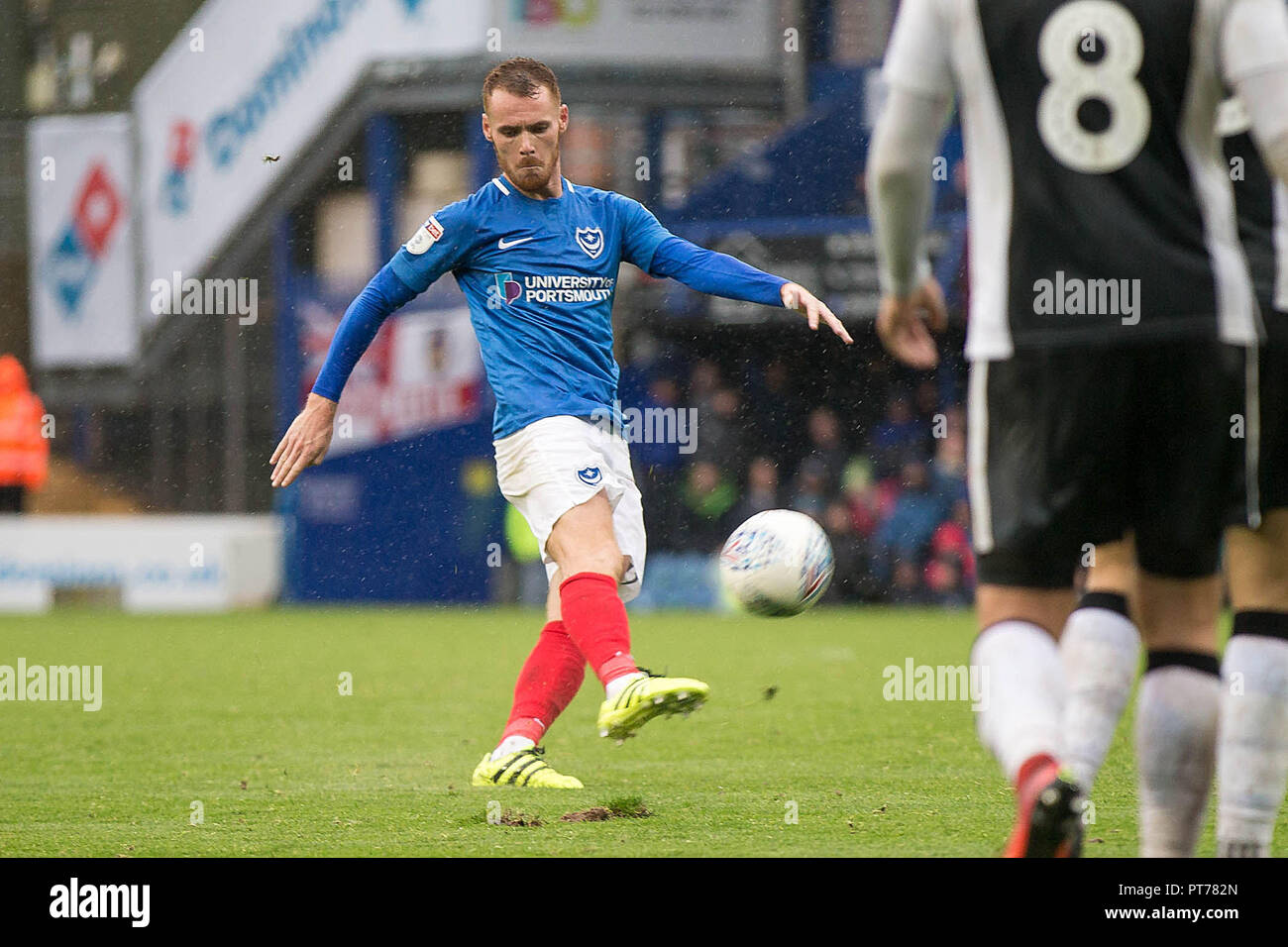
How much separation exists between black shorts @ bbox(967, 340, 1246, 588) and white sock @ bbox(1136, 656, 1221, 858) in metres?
0.39

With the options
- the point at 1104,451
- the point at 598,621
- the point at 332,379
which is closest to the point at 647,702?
the point at 598,621

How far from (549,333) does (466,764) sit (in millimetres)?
1835

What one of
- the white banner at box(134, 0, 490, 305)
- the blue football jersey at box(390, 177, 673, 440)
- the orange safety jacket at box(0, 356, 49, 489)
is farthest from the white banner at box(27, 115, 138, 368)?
the blue football jersey at box(390, 177, 673, 440)

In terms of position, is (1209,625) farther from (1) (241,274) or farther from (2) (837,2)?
(1) (241,274)

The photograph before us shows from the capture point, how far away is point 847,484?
54.2ft

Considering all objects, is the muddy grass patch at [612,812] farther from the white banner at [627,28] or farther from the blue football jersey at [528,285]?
the white banner at [627,28]

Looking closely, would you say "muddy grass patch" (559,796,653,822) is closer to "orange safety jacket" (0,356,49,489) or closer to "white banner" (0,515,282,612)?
"white banner" (0,515,282,612)

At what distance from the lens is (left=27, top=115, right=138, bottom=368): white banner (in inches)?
831

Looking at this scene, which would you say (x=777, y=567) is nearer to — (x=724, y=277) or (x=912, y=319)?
(x=724, y=277)

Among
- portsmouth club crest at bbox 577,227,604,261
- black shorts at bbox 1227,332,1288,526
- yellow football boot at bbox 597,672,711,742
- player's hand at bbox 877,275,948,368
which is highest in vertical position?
portsmouth club crest at bbox 577,227,604,261

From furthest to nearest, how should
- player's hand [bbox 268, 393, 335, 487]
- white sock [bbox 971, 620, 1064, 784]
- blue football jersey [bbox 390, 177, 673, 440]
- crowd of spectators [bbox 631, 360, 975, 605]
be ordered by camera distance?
crowd of spectators [bbox 631, 360, 975, 605] < blue football jersey [bbox 390, 177, 673, 440] < player's hand [bbox 268, 393, 335, 487] < white sock [bbox 971, 620, 1064, 784]

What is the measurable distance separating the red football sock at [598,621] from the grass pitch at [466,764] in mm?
443

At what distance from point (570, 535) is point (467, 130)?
50.6ft

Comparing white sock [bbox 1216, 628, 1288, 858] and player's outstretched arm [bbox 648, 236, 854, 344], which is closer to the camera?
white sock [bbox 1216, 628, 1288, 858]
